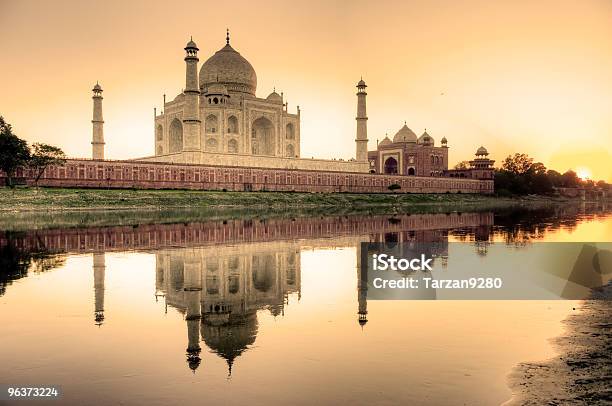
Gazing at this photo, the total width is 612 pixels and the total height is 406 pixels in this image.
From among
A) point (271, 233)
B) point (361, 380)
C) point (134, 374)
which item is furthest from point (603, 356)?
point (271, 233)

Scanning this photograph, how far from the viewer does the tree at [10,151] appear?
42.5 meters

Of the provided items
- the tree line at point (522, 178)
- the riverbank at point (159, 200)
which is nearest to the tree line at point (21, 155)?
the riverbank at point (159, 200)

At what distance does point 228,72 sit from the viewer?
228 feet

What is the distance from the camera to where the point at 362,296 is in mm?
10242

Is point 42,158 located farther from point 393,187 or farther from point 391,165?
point 391,165

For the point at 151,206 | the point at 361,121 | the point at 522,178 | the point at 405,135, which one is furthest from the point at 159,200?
the point at 522,178

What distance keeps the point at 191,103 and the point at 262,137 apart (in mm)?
16837

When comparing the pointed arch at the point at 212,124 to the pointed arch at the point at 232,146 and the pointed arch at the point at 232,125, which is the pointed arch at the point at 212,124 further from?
the pointed arch at the point at 232,146

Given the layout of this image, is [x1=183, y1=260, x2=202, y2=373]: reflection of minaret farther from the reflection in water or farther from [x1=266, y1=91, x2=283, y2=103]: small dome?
[x1=266, y1=91, x2=283, y2=103]: small dome

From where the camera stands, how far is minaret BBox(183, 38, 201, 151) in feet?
189

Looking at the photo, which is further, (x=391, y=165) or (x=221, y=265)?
(x=391, y=165)

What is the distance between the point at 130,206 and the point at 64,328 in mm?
36986

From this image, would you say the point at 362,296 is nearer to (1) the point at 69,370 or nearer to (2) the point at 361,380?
(2) the point at 361,380

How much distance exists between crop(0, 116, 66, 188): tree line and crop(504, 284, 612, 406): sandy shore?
147 ft
